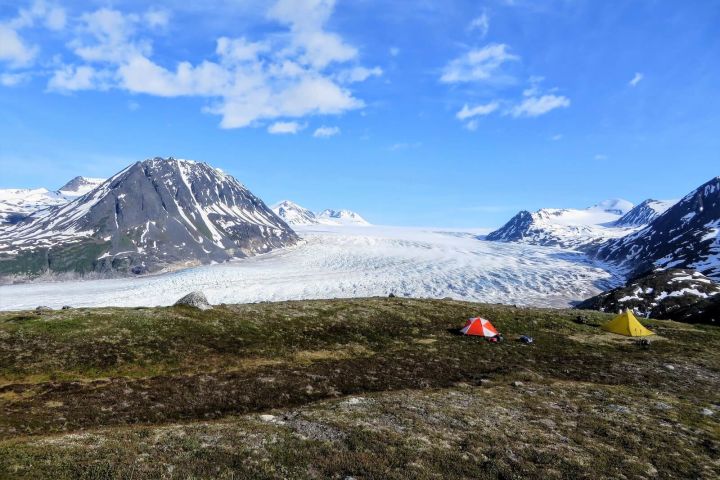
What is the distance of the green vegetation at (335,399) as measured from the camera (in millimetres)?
15617

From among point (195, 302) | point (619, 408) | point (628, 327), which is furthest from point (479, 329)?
point (195, 302)

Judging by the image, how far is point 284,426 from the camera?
1917 cm

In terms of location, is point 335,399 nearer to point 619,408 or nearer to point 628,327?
point 619,408

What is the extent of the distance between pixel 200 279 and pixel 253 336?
149 metres

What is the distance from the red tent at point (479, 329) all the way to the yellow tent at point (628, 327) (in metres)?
16.3

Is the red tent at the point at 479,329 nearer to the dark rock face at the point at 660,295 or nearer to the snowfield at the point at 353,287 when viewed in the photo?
the dark rock face at the point at 660,295

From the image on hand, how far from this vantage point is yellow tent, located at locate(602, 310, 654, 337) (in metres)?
48.5

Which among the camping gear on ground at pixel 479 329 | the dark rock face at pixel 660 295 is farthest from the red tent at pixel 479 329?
the dark rock face at pixel 660 295

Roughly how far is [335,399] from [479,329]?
2391 centimetres

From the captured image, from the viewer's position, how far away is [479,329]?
44344 millimetres

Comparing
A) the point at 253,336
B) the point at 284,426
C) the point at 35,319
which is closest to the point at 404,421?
the point at 284,426

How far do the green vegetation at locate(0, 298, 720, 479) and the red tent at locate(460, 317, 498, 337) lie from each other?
53.3 inches

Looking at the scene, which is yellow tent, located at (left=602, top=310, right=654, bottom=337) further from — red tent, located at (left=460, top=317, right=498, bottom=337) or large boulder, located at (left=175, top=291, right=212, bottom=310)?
large boulder, located at (left=175, top=291, right=212, bottom=310)

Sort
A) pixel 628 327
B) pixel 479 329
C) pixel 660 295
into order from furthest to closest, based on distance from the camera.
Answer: pixel 660 295, pixel 628 327, pixel 479 329
